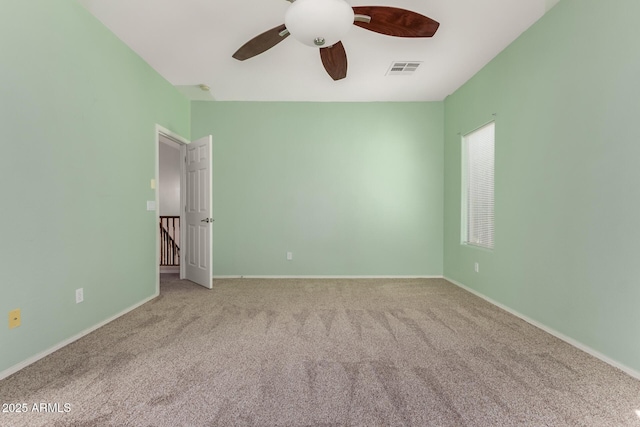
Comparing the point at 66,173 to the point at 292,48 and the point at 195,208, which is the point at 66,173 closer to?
the point at 195,208

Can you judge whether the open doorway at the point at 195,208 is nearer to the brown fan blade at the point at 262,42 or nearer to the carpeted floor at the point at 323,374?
the carpeted floor at the point at 323,374

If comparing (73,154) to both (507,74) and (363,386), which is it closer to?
(363,386)

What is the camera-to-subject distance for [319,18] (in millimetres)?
1709

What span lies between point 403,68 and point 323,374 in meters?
3.28

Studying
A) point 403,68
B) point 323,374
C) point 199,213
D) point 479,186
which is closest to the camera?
point 323,374

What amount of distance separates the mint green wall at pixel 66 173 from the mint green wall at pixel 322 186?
54.1 inches

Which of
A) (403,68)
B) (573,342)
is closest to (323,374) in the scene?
(573,342)

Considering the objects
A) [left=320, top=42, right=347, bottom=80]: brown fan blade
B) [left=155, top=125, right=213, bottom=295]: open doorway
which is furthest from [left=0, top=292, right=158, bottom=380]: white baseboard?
[left=320, top=42, right=347, bottom=80]: brown fan blade

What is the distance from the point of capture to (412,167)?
14.9 feet

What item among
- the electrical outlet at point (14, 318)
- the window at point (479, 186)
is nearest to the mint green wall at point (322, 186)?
the window at point (479, 186)

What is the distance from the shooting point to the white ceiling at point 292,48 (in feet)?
7.92

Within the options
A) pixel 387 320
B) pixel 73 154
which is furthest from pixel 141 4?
pixel 387 320

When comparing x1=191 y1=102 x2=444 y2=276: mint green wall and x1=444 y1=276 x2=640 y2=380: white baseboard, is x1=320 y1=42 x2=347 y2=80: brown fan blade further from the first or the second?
x1=444 y1=276 x2=640 y2=380: white baseboard

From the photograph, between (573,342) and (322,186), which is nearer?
(573,342)
